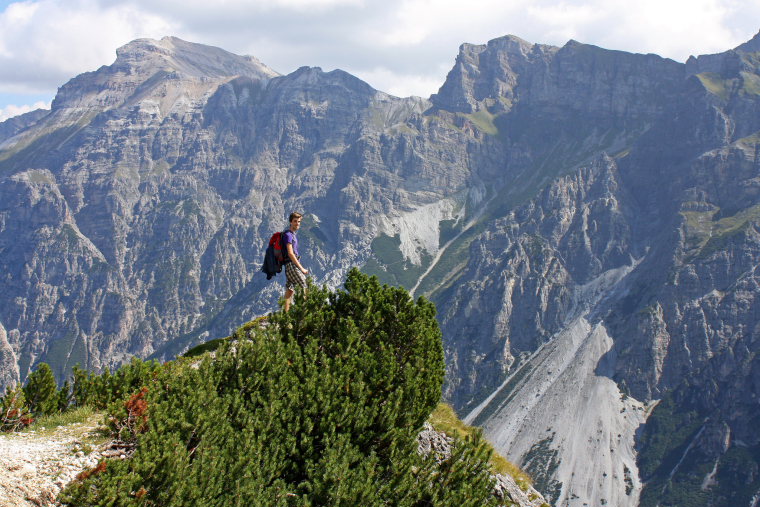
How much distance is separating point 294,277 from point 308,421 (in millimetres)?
9128

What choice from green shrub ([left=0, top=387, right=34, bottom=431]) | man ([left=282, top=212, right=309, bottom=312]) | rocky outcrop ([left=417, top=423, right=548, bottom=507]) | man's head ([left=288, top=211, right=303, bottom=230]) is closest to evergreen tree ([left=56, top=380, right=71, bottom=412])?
green shrub ([left=0, top=387, right=34, bottom=431])

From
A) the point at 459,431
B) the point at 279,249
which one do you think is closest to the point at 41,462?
the point at 279,249

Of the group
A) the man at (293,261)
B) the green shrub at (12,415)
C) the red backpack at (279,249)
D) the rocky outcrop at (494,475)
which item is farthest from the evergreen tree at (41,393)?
the rocky outcrop at (494,475)

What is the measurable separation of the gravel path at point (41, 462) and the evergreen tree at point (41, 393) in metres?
7.07

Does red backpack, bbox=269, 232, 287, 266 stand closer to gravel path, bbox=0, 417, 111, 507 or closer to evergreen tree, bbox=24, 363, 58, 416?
gravel path, bbox=0, 417, 111, 507

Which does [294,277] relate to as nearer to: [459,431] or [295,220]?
[295,220]

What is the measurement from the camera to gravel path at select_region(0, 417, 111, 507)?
15.9 meters

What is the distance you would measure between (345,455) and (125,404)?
726 centimetres

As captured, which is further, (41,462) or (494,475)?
(494,475)

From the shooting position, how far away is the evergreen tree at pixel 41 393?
25.8 metres

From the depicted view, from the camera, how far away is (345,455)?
64.5ft

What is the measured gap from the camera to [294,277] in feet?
91.2

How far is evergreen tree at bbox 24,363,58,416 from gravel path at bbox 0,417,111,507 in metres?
7.07

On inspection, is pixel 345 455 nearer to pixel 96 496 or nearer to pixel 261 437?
pixel 261 437
